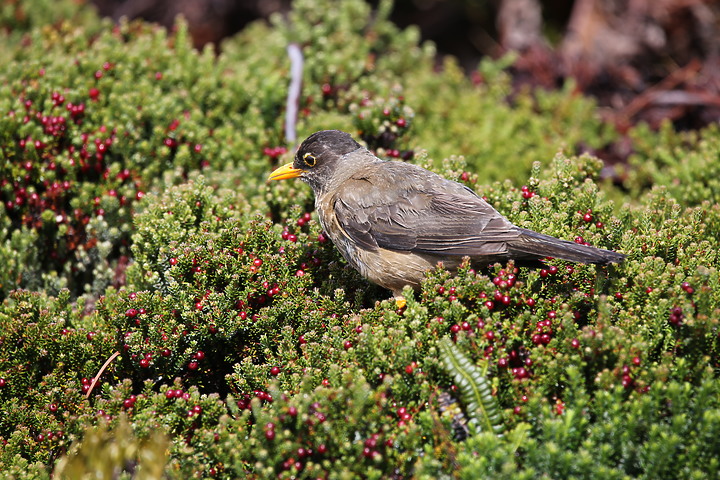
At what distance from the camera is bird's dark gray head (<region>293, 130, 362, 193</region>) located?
5504 mm

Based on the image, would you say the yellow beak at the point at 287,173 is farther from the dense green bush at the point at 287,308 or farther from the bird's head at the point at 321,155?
the dense green bush at the point at 287,308

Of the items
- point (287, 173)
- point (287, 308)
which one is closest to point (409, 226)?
point (287, 308)

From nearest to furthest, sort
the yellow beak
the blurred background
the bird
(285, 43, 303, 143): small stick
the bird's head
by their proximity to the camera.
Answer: the bird → the bird's head → the yellow beak → (285, 43, 303, 143): small stick → the blurred background

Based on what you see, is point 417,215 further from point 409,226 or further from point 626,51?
point 626,51

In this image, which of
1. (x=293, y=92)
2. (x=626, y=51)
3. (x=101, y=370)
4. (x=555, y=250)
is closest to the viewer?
(x=555, y=250)

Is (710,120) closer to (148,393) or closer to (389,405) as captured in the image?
(389,405)

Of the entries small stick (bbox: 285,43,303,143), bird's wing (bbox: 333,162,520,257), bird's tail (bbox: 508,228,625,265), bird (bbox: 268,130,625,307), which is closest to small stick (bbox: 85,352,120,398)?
bird (bbox: 268,130,625,307)

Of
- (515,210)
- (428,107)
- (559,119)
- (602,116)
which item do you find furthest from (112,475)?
(602,116)

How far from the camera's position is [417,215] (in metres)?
4.86

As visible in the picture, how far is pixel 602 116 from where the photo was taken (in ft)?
29.9

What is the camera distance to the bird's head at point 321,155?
18.1 ft

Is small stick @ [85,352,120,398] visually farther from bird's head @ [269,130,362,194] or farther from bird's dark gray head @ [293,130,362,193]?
bird's dark gray head @ [293,130,362,193]

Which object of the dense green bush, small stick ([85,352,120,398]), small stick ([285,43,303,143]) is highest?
small stick ([285,43,303,143])

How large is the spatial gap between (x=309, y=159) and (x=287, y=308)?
150 cm
